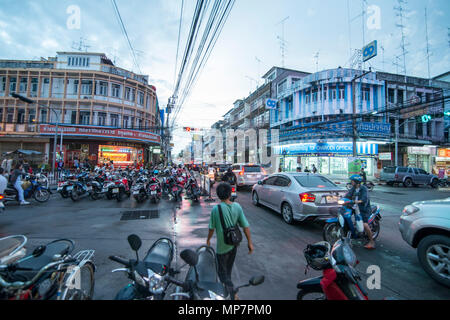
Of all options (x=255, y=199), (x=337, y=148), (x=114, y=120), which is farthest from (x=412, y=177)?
(x=114, y=120)

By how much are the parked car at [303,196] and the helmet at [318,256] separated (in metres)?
3.25

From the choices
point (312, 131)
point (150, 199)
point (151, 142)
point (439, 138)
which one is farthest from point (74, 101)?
point (439, 138)

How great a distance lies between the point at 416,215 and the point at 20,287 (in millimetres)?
5452

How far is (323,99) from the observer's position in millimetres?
26406

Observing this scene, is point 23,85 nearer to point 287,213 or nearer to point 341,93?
point 287,213

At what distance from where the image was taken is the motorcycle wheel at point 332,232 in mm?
4637

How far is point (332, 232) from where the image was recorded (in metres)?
4.68

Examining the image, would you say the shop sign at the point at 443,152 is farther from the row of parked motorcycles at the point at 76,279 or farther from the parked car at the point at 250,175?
the row of parked motorcycles at the point at 76,279

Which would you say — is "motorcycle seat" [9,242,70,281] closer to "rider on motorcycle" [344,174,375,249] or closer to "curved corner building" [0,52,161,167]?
"rider on motorcycle" [344,174,375,249]

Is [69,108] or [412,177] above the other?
[69,108]

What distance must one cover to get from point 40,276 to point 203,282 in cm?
159

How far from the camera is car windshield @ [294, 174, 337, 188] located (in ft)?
20.0

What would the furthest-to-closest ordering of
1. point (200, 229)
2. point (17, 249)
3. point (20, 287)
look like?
1. point (200, 229)
2. point (17, 249)
3. point (20, 287)

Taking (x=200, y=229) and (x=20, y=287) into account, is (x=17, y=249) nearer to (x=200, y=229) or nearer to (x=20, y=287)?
(x=20, y=287)
